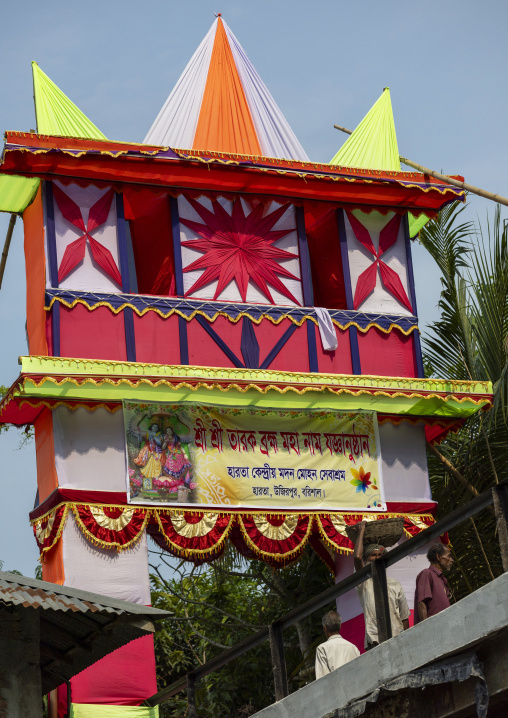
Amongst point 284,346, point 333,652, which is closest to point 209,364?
point 284,346

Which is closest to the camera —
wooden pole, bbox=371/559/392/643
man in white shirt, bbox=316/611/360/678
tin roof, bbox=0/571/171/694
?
wooden pole, bbox=371/559/392/643

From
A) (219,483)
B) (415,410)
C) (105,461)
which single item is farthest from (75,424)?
(415,410)

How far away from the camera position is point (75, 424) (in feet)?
48.5

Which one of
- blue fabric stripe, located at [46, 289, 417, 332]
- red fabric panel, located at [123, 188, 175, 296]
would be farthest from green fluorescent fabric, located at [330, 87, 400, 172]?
red fabric panel, located at [123, 188, 175, 296]

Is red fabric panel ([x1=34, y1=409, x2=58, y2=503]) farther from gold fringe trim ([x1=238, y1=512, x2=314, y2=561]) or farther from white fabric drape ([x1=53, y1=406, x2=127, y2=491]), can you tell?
gold fringe trim ([x1=238, y1=512, x2=314, y2=561])

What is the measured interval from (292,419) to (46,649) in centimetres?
496

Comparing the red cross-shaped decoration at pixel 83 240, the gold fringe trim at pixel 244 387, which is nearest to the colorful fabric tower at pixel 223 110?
the red cross-shaped decoration at pixel 83 240

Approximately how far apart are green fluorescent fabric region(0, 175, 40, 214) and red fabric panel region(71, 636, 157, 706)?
581cm

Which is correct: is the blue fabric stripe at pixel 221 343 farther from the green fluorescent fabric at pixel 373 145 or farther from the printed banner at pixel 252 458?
the green fluorescent fabric at pixel 373 145

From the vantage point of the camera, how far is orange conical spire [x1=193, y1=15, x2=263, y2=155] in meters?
18.0

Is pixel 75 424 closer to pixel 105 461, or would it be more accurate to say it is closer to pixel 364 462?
pixel 105 461

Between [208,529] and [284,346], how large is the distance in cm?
270

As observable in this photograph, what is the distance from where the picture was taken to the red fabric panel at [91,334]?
49.9 ft

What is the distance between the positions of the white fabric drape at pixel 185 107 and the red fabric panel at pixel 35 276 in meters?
2.74
